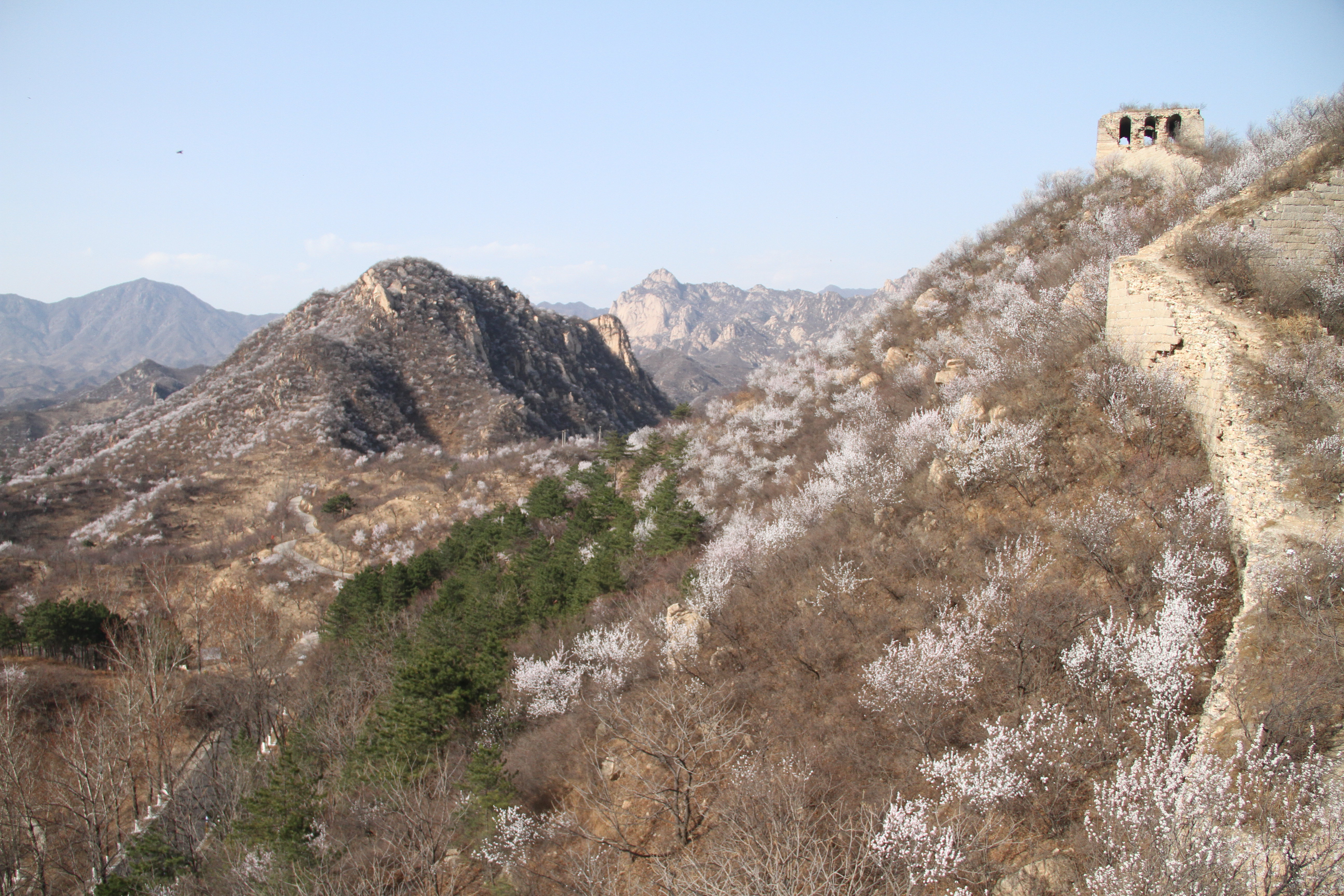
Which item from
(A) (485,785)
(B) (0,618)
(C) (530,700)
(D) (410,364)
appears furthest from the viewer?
(D) (410,364)

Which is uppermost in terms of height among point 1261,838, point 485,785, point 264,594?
point 1261,838

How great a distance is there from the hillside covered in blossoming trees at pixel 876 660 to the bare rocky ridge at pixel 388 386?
28.8 meters

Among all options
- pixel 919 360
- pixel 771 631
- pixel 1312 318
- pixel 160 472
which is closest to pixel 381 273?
pixel 160 472

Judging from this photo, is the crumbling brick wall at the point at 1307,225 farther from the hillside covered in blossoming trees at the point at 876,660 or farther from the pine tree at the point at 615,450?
the pine tree at the point at 615,450

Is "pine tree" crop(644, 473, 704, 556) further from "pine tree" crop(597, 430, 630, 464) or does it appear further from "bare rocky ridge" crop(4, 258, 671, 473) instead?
"bare rocky ridge" crop(4, 258, 671, 473)

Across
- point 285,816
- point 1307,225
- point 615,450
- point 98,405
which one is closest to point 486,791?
point 285,816

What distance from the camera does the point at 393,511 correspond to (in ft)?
137

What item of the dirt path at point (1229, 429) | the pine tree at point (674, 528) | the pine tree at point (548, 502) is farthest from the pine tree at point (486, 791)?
the pine tree at point (548, 502)

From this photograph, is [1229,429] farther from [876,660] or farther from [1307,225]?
[876,660]

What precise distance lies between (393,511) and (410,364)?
2881 cm

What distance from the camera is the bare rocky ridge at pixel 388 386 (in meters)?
56.0

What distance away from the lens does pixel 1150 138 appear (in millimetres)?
25203

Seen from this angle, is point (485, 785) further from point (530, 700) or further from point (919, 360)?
point (919, 360)

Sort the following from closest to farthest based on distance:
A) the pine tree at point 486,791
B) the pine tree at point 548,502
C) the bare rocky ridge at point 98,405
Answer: the pine tree at point 486,791
the pine tree at point 548,502
the bare rocky ridge at point 98,405
